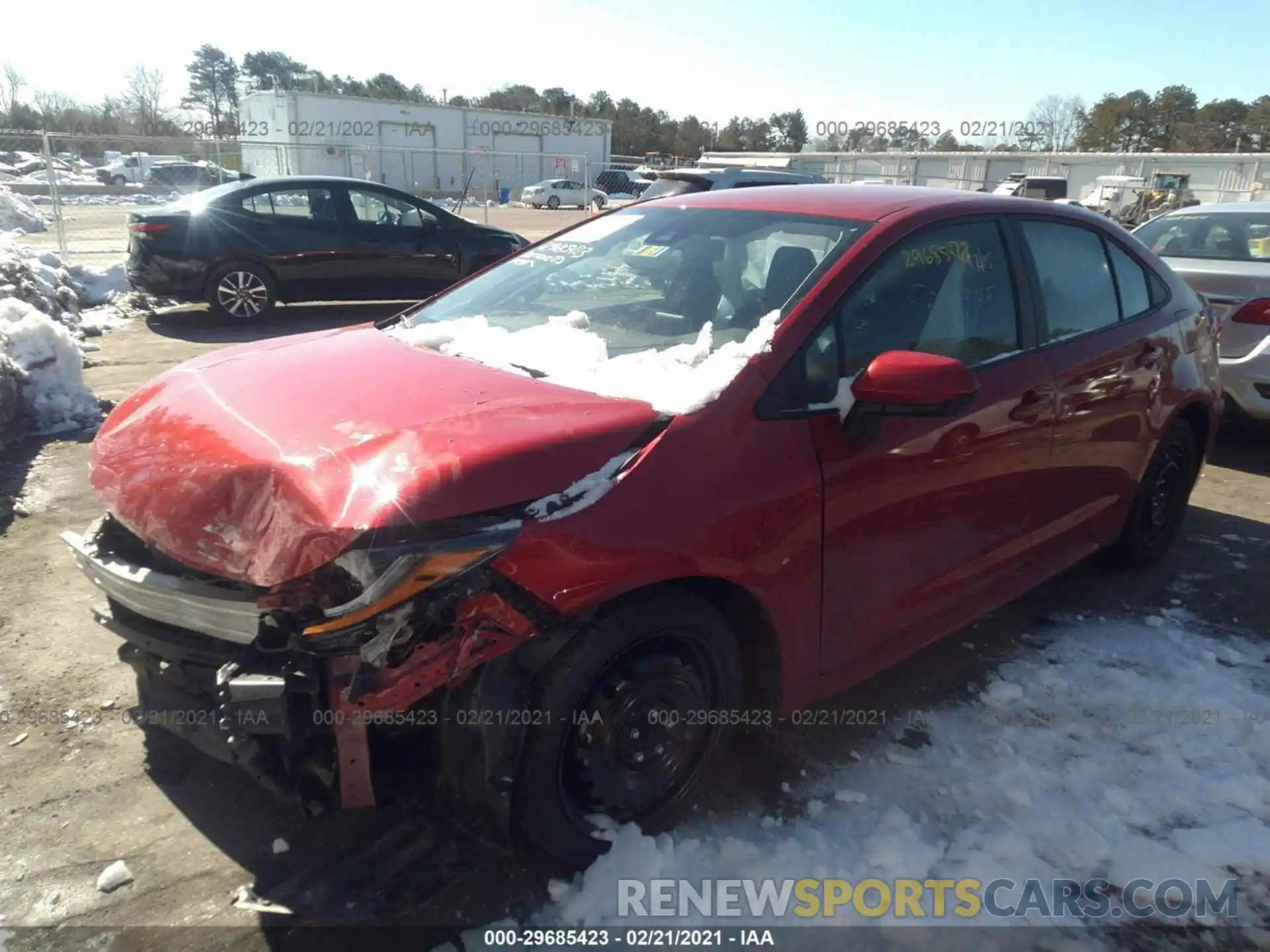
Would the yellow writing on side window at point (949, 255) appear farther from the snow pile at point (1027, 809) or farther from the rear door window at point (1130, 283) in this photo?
the snow pile at point (1027, 809)

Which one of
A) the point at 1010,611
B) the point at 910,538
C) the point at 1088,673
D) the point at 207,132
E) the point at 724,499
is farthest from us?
the point at 207,132

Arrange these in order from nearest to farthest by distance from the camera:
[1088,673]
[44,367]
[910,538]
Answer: [910,538] → [1088,673] → [44,367]

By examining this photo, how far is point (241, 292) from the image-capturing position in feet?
32.9

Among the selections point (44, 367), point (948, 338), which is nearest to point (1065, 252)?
point (948, 338)

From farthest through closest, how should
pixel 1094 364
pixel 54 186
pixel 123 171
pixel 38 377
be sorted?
pixel 123 171 → pixel 54 186 → pixel 38 377 → pixel 1094 364

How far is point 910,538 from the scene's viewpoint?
2.88 metres

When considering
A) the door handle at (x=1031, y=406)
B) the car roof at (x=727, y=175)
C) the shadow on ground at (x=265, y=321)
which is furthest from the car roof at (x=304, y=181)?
the door handle at (x=1031, y=406)

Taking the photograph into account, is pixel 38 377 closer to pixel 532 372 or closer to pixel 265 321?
pixel 265 321

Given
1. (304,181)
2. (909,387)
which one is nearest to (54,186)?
(304,181)

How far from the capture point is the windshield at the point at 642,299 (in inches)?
105

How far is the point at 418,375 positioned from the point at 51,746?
173 cm

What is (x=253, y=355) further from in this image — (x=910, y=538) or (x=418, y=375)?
(x=910, y=538)

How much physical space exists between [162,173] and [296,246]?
51.3ft

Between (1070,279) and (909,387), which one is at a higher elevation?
(1070,279)
